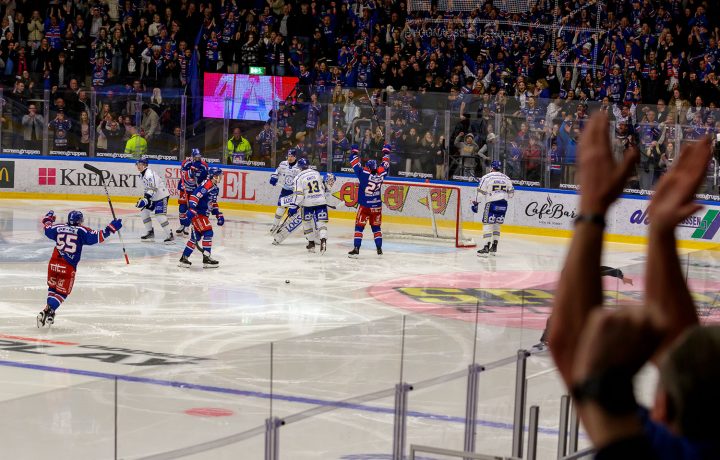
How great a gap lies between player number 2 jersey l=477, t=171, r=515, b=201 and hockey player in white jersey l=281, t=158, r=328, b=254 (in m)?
2.71

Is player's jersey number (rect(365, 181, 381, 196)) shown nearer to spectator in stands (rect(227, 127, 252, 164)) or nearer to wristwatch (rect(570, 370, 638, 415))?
spectator in stands (rect(227, 127, 252, 164))

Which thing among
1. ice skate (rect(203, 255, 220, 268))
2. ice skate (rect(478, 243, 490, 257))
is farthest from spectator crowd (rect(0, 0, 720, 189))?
ice skate (rect(203, 255, 220, 268))

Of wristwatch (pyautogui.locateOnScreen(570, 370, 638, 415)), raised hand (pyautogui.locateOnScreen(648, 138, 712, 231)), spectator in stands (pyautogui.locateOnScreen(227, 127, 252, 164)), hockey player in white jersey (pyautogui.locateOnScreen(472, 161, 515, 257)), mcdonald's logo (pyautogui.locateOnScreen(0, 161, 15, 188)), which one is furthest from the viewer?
mcdonald's logo (pyautogui.locateOnScreen(0, 161, 15, 188))

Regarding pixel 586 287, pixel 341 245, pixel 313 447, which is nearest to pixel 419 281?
pixel 341 245

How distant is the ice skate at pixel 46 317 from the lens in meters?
12.4

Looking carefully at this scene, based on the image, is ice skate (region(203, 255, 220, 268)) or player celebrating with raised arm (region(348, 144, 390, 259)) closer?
ice skate (region(203, 255, 220, 268))

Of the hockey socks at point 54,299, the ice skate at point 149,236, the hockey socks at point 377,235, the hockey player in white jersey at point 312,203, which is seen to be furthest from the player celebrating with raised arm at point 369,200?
the hockey socks at point 54,299

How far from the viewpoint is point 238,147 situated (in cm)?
2459

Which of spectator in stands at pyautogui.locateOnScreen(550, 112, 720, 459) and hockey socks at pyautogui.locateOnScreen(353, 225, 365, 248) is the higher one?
spectator in stands at pyautogui.locateOnScreen(550, 112, 720, 459)

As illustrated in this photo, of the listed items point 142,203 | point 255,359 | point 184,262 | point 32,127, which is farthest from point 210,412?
point 32,127

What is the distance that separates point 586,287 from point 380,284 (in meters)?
14.3

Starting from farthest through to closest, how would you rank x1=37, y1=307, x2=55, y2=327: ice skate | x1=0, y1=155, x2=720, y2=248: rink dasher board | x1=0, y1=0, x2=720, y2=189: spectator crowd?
x1=0, y1=0, x2=720, y2=189: spectator crowd < x1=0, y1=155, x2=720, y2=248: rink dasher board < x1=37, y1=307, x2=55, y2=327: ice skate

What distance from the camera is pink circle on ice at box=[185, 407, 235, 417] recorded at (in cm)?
495

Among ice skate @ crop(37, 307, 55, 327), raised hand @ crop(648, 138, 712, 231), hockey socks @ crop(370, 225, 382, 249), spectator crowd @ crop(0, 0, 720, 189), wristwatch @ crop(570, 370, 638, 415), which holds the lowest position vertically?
ice skate @ crop(37, 307, 55, 327)
